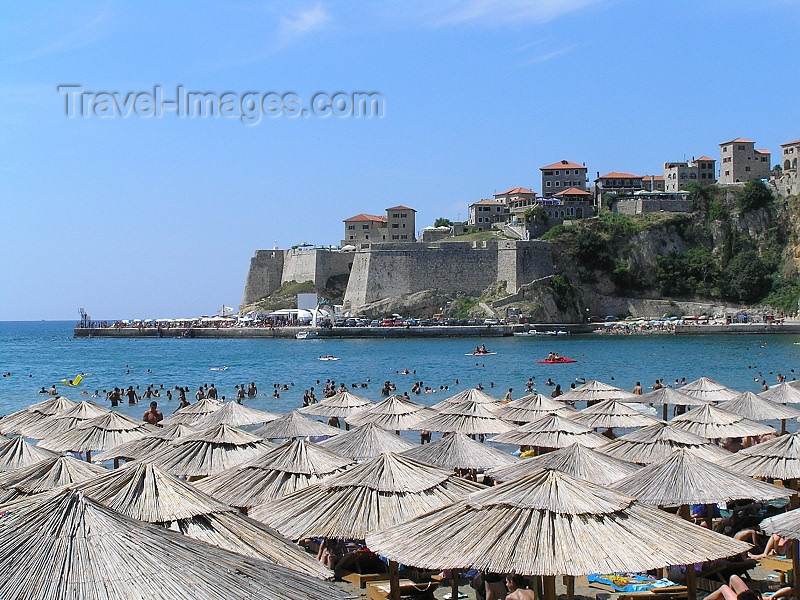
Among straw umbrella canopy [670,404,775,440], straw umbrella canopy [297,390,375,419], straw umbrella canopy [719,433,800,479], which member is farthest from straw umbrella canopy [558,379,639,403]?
straw umbrella canopy [719,433,800,479]

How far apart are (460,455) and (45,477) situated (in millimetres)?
5400

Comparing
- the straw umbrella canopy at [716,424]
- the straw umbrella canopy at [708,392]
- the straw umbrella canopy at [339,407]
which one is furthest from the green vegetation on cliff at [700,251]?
the straw umbrella canopy at [716,424]

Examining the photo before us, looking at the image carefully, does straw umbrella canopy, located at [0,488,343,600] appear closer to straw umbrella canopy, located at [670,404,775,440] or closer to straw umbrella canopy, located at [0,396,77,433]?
straw umbrella canopy, located at [670,404,775,440]

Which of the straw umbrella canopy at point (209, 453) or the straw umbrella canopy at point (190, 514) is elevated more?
the straw umbrella canopy at point (190, 514)

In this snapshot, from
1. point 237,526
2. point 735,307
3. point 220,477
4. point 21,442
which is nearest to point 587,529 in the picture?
point 237,526

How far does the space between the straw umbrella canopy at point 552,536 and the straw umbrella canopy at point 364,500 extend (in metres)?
1.22

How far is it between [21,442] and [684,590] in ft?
31.9

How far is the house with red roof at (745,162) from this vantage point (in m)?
95.9

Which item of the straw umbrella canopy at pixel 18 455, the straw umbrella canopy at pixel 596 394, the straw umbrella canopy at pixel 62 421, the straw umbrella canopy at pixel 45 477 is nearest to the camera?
the straw umbrella canopy at pixel 45 477

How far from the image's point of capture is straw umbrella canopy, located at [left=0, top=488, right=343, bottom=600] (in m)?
4.81

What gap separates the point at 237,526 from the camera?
24.1ft

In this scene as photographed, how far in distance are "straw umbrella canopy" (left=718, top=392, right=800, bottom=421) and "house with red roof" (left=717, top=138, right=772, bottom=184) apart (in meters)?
82.6

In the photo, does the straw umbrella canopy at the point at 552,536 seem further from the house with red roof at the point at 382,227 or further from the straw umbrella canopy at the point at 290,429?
the house with red roof at the point at 382,227

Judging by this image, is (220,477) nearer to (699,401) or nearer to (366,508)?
(366,508)
